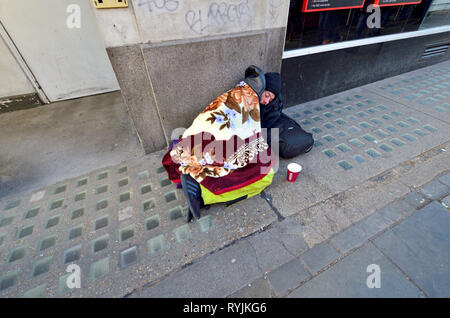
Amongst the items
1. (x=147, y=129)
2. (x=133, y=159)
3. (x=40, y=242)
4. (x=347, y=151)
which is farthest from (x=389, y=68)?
(x=40, y=242)

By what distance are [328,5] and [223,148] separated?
315cm

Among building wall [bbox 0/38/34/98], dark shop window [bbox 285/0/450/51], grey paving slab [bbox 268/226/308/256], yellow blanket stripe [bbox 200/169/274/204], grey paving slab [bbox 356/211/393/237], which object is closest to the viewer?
grey paving slab [bbox 268/226/308/256]

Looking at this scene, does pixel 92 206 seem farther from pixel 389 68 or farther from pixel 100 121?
pixel 389 68

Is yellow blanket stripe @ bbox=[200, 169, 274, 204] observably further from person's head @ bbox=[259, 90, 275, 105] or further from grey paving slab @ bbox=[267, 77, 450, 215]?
person's head @ bbox=[259, 90, 275, 105]

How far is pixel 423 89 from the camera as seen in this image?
4.35 metres

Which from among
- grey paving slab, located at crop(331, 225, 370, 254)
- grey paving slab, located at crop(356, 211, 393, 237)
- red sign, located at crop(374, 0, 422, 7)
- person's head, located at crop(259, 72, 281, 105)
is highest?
red sign, located at crop(374, 0, 422, 7)

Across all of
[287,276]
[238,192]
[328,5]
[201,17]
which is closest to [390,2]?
[328,5]

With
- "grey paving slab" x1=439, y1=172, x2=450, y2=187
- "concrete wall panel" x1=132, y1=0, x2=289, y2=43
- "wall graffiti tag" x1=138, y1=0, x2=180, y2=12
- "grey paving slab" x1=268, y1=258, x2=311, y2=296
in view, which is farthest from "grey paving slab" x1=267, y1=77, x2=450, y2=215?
"wall graffiti tag" x1=138, y1=0, x2=180, y2=12

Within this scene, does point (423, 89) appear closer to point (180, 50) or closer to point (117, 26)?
point (180, 50)

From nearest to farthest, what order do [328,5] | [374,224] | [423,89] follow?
[374,224] < [328,5] < [423,89]

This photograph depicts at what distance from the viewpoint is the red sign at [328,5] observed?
3081mm

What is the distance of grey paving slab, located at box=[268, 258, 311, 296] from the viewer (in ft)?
5.19

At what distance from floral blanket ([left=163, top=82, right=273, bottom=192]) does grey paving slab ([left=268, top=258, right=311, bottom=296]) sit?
2.90ft
